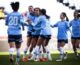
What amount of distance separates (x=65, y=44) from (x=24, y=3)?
0.98 meters

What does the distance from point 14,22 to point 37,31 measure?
0.43m

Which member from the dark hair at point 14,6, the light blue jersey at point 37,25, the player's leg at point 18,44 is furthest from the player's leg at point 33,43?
the dark hair at point 14,6

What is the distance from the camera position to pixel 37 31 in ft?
18.4

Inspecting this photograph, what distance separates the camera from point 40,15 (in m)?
5.62

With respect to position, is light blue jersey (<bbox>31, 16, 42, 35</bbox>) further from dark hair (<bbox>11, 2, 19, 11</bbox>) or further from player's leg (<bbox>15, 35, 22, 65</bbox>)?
dark hair (<bbox>11, 2, 19, 11</bbox>)

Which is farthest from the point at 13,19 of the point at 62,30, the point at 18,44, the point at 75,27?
the point at 75,27

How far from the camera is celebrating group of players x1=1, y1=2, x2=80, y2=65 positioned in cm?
547

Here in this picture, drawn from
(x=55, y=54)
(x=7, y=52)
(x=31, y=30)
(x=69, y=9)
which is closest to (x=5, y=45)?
(x=7, y=52)

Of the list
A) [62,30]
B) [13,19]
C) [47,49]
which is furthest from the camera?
[62,30]

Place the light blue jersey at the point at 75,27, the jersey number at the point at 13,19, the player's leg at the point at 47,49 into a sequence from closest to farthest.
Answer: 1. the jersey number at the point at 13,19
2. the player's leg at the point at 47,49
3. the light blue jersey at the point at 75,27

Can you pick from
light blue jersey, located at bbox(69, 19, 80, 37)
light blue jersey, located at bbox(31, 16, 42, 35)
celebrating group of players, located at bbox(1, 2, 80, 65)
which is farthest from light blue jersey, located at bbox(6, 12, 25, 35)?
light blue jersey, located at bbox(69, 19, 80, 37)

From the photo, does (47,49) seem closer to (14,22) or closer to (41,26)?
(41,26)

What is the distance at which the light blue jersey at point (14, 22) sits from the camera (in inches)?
214

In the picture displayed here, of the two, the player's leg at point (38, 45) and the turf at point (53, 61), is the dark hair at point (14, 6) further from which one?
the turf at point (53, 61)
